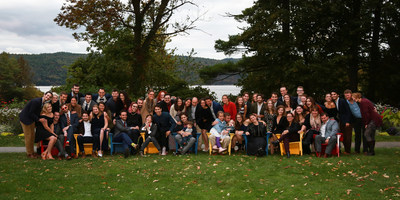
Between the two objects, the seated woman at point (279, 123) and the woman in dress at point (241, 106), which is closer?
the seated woman at point (279, 123)

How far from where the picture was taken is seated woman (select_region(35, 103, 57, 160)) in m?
9.19

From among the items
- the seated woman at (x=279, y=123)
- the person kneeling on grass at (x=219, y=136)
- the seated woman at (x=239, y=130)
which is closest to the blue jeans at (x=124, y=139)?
the person kneeling on grass at (x=219, y=136)

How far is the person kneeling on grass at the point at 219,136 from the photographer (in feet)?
32.2

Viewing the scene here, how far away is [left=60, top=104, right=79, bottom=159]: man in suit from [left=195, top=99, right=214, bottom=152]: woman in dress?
3.29 metres

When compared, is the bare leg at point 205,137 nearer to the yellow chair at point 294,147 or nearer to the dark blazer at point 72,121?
the yellow chair at point 294,147

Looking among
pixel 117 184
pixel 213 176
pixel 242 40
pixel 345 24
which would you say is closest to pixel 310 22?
pixel 345 24

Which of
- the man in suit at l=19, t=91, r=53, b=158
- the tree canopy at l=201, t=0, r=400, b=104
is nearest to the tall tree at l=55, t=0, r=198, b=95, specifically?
the tree canopy at l=201, t=0, r=400, b=104

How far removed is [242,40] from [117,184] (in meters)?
13.2

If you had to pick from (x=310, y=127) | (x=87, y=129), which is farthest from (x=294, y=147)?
(x=87, y=129)

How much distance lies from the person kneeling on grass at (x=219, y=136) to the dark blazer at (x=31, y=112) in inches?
177

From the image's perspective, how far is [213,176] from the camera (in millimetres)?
7203

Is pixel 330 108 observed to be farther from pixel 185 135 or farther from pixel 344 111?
pixel 185 135

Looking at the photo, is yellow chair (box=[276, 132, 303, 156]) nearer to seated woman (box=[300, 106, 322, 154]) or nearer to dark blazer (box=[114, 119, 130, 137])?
seated woman (box=[300, 106, 322, 154])

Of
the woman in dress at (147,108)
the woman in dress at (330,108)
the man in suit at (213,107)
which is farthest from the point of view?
the woman in dress at (147,108)
